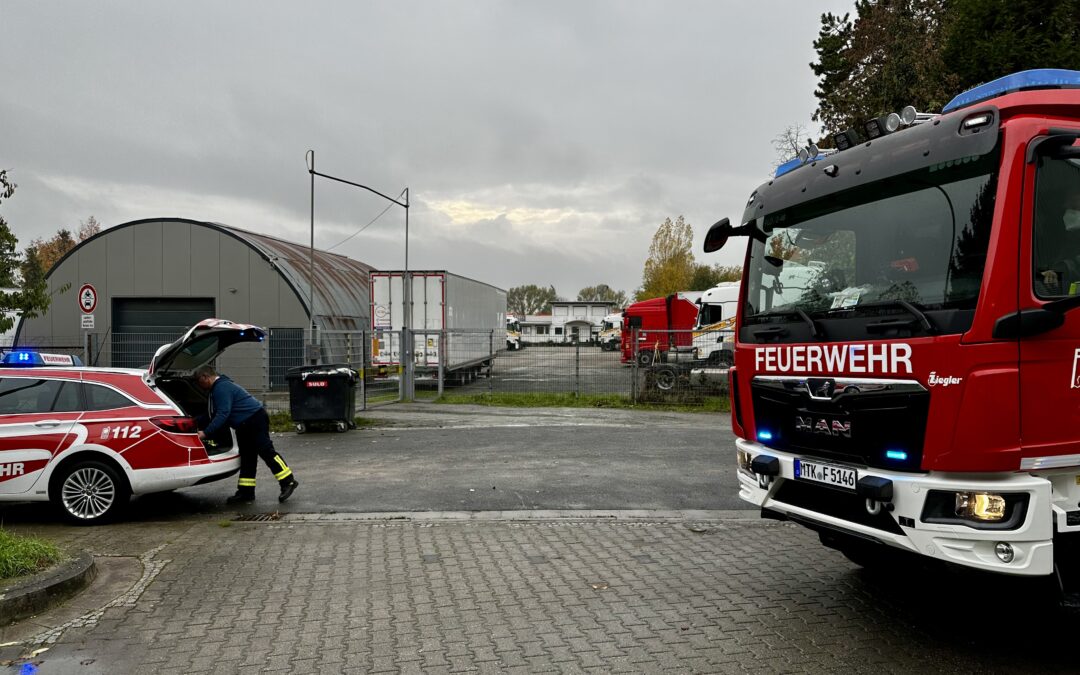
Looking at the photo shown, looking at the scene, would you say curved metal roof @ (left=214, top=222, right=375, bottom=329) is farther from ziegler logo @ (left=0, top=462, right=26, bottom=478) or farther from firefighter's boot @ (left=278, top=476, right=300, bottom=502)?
ziegler logo @ (left=0, top=462, right=26, bottom=478)

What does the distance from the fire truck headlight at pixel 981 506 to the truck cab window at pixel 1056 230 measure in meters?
1.05

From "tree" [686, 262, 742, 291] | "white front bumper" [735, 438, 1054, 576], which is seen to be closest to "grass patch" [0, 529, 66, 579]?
"white front bumper" [735, 438, 1054, 576]

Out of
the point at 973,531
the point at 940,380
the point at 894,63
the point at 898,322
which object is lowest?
the point at 973,531

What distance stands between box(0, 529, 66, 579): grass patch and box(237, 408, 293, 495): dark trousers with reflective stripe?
2584mm

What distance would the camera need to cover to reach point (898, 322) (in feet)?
13.1

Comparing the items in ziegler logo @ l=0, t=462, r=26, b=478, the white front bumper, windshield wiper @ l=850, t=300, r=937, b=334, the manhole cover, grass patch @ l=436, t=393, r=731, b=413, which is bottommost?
the manhole cover

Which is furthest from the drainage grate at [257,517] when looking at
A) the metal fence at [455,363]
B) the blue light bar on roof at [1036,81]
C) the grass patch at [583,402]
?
the grass patch at [583,402]

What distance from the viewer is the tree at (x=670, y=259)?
56312mm

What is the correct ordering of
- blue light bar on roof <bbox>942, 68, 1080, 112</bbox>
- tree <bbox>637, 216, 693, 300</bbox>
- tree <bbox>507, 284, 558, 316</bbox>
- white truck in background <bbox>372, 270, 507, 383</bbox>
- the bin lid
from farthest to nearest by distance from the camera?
tree <bbox>507, 284, 558, 316</bbox> < tree <bbox>637, 216, 693, 300</bbox> < white truck in background <bbox>372, 270, 507, 383</bbox> < the bin lid < blue light bar on roof <bbox>942, 68, 1080, 112</bbox>

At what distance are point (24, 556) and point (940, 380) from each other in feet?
20.0

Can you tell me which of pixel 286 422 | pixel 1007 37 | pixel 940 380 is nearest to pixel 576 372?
pixel 286 422

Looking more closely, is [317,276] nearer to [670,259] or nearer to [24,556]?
[24,556]

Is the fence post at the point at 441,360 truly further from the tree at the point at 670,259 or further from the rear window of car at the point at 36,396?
the tree at the point at 670,259

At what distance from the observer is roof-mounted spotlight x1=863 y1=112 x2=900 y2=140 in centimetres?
443
